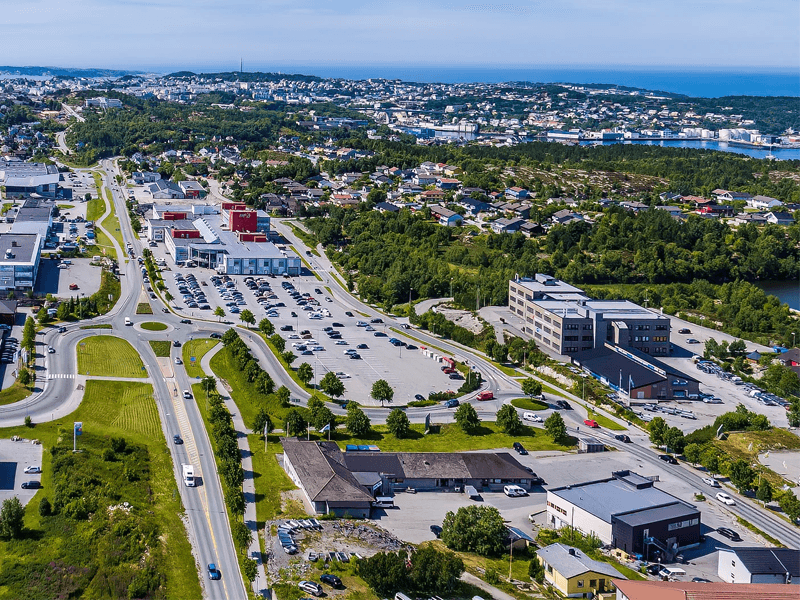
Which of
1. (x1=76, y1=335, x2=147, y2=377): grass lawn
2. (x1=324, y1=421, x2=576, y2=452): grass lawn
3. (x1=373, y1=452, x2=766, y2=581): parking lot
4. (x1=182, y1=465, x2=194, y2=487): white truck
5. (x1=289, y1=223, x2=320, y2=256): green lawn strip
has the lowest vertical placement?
(x1=373, y1=452, x2=766, y2=581): parking lot

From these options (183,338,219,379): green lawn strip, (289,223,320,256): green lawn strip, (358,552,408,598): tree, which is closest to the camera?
(358,552,408,598): tree

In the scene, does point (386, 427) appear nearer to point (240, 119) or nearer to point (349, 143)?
point (349, 143)

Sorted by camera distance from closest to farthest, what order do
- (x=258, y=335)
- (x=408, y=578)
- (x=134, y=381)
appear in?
1. (x=408, y=578)
2. (x=134, y=381)
3. (x=258, y=335)

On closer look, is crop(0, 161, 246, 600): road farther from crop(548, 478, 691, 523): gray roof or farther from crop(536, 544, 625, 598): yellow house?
crop(548, 478, 691, 523): gray roof

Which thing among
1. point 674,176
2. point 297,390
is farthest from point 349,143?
point 297,390

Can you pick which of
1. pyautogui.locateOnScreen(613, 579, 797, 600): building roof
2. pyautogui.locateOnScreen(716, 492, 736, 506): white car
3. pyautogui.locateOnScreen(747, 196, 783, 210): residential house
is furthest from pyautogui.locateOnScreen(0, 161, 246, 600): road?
pyautogui.locateOnScreen(747, 196, 783, 210): residential house

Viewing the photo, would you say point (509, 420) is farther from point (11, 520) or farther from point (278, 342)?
point (11, 520)
